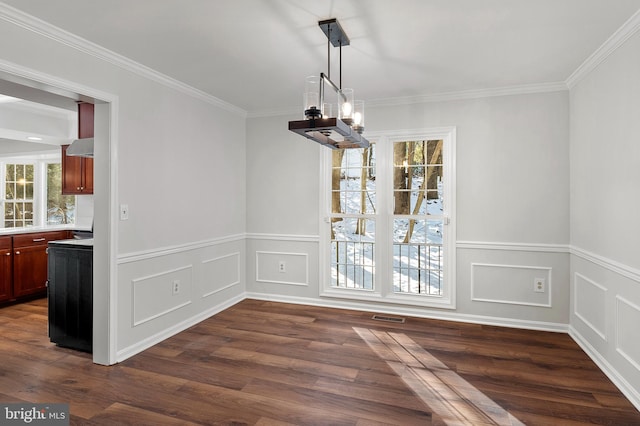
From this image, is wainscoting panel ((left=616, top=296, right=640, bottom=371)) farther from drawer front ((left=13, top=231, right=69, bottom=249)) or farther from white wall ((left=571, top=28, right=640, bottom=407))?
drawer front ((left=13, top=231, right=69, bottom=249))

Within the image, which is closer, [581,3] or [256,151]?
[581,3]

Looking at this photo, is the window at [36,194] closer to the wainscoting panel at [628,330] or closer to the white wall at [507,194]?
the white wall at [507,194]

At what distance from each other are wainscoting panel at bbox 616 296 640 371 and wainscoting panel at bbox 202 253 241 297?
3.83 m

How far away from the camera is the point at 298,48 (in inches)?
113

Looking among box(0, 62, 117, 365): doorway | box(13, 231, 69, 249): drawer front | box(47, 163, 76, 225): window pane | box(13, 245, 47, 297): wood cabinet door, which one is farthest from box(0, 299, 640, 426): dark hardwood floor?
box(47, 163, 76, 225): window pane

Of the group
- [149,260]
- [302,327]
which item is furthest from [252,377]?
[149,260]

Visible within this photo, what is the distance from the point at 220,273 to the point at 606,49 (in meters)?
4.29

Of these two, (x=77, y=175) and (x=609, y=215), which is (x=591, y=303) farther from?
(x=77, y=175)

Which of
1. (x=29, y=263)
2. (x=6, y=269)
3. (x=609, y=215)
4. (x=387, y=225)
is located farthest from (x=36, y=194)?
(x=609, y=215)

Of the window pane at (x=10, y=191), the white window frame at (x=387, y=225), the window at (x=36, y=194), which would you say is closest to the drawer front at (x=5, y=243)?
the window at (x=36, y=194)

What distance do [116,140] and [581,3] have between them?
3.43 metres

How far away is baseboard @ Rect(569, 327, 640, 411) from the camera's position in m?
2.45

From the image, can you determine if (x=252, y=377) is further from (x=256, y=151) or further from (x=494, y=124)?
(x=494, y=124)

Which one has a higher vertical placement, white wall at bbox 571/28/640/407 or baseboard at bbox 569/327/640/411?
white wall at bbox 571/28/640/407
